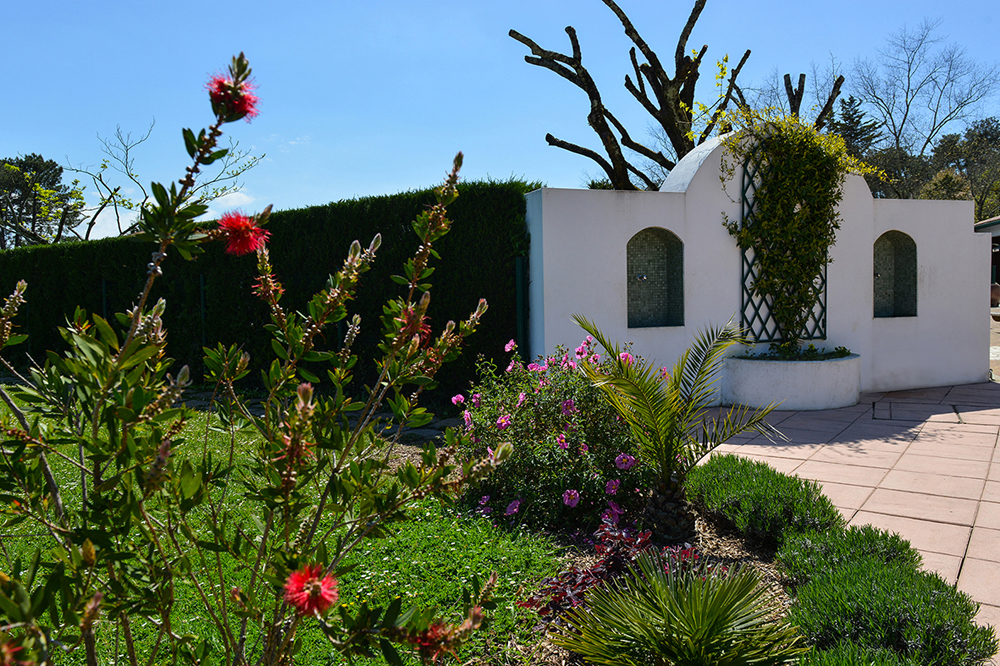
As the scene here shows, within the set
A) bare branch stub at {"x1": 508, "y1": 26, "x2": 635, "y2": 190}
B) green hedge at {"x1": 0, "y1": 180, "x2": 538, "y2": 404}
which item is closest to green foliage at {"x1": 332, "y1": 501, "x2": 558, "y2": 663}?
green hedge at {"x1": 0, "y1": 180, "x2": 538, "y2": 404}

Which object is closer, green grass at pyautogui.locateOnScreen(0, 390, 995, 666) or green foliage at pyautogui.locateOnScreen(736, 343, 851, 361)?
green grass at pyautogui.locateOnScreen(0, 390, 995, 666)

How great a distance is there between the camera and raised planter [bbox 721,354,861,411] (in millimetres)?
7031

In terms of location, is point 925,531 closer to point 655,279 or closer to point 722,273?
point 722,273

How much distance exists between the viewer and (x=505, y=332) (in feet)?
22.3

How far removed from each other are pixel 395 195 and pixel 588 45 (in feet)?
31.3

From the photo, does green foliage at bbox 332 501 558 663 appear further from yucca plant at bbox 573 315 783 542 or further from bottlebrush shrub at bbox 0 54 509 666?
bottlebrush shrub at bbox 0 54 509 666

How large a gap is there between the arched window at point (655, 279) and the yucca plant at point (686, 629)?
5.49 meters

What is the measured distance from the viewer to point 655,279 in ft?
24.8

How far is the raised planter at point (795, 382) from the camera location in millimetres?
7031

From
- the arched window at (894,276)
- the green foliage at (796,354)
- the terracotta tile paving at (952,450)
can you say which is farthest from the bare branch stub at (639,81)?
the terracotta tile paving at (952,450)

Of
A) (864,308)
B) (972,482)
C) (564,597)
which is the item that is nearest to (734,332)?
(564,597)

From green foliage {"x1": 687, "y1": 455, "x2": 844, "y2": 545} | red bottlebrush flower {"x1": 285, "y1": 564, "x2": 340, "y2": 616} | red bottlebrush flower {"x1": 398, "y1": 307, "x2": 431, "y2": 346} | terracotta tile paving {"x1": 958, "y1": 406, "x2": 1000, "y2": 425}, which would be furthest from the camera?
terracotta tile paving {"x1": 958, "y1": 406, "x2": 1000, "y2": 425}

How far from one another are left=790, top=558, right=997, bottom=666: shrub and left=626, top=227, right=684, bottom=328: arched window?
16.8ft

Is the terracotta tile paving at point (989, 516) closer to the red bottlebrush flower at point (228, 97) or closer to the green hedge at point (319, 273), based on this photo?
the green hedge at point (319, 273)
